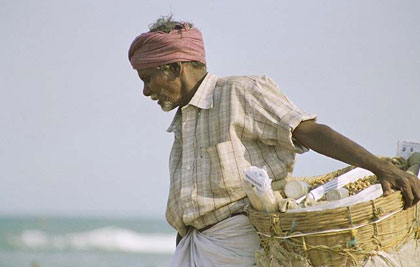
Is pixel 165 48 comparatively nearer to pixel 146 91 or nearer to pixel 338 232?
pixel 146 91

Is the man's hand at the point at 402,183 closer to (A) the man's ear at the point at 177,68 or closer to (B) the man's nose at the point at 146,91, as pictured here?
(A) the man's ear at the point at 177,68

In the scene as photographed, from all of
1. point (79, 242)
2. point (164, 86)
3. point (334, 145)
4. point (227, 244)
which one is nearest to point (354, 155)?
point (334, 145)

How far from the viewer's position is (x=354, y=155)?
405 centimetres

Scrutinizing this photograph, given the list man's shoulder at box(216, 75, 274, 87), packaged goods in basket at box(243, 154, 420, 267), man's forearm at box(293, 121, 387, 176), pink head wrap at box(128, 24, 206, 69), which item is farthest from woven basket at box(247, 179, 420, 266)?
pink head wrap at box(128, 24, 206, 69)

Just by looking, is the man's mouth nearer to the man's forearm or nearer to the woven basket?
the man's forearm

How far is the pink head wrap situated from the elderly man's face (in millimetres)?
53

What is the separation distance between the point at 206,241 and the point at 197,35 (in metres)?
1.00

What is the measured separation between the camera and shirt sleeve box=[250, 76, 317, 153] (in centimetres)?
419

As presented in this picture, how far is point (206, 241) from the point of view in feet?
14.3

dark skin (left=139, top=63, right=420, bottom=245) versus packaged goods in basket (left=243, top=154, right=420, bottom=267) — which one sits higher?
dark skin (left=139, top=63, right=420, bottom=245)

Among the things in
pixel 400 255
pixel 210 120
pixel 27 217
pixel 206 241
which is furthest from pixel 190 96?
pixel 27 217

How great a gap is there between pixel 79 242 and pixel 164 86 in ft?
58.6

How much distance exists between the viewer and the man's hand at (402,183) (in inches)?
154

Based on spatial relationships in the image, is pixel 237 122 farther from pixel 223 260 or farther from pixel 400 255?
pixel 400 255
